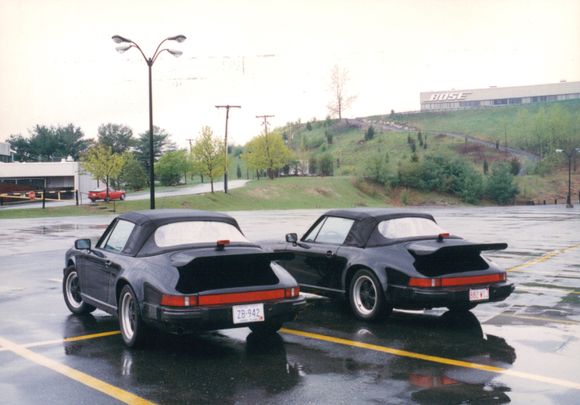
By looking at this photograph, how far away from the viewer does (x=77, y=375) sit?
612 centimetres

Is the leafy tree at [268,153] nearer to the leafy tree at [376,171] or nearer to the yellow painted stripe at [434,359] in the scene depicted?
the leafy tree at [376,171]

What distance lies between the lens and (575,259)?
16266mm

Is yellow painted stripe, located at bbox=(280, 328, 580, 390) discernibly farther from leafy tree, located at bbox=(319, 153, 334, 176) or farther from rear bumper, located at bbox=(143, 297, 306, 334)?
leafy tree, located at bbox=(319, 153, 334, 176)

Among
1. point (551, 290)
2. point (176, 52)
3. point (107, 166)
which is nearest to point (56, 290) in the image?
point (551, 290)

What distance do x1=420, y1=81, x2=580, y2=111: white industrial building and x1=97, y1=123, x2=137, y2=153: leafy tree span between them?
3293 inches

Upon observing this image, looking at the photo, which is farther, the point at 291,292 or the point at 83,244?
the point at 83,244

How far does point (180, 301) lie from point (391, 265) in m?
2.95

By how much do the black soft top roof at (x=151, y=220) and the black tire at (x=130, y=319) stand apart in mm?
505

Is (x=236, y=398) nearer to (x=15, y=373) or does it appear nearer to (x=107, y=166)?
(x=15, y=373)

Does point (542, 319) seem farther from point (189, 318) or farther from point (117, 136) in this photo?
point (117, 136)

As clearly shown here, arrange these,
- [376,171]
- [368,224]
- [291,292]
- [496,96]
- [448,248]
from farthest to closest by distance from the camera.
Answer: [496,96] < [376,171] < [368,224] < [448,248] < [291,292]

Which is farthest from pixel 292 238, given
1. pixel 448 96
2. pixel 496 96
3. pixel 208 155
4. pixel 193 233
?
pixel 496 96

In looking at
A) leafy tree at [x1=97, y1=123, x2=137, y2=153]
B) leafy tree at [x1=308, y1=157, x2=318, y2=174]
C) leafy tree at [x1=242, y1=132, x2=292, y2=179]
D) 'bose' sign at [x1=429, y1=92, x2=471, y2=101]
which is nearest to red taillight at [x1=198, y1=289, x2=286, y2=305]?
leafy tree at [x1=242, y1=132, x2=292, y2=179]

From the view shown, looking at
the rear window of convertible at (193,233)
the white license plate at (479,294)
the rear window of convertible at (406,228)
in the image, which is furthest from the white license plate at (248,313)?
the white license plate at (479,294)
